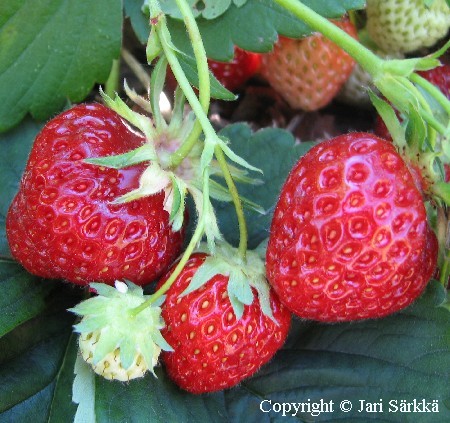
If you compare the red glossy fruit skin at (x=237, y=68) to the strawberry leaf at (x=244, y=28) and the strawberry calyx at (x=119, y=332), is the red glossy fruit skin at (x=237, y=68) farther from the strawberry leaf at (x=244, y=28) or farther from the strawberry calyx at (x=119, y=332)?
the strawberry calyx at (x=119, y=332)

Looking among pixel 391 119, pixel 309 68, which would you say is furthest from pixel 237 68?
pixel 391 119

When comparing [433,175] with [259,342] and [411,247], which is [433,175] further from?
[259,342]

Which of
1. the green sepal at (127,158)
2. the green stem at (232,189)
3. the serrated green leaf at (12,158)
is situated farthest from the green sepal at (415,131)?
the serrated green leaf at (12,158)

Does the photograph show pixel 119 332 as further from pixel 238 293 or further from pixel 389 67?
pixel 389 67

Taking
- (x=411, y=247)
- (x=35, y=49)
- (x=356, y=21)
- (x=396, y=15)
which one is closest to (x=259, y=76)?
(x=356, y=21)

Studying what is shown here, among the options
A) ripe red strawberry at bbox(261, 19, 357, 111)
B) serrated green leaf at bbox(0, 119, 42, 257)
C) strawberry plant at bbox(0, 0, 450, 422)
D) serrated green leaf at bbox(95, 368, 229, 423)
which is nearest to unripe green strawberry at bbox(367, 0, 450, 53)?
ripe red strawberry at bbox(261, 19, 357, 111)

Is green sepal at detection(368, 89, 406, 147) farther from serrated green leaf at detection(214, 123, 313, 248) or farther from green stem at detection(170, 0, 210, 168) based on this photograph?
serrated green leaf at detection(214, 123, 313, 248)
